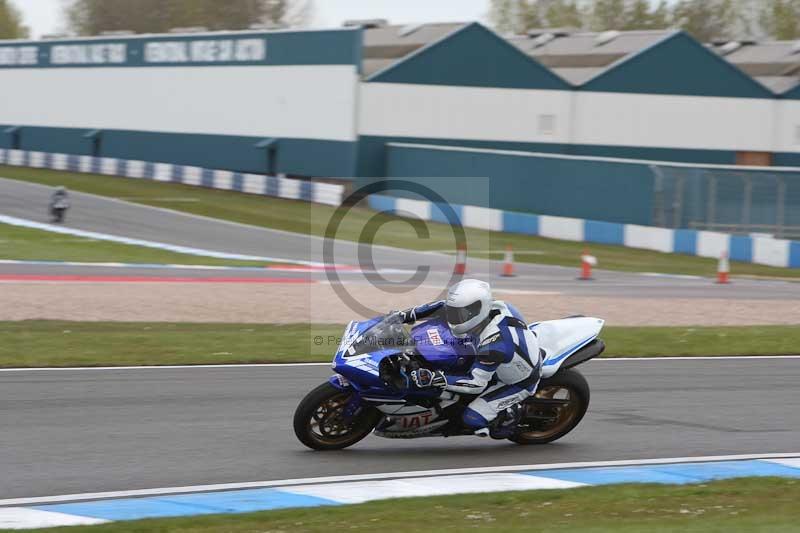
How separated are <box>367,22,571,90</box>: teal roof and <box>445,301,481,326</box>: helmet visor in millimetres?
35053

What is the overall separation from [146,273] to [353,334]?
1582 centimetres

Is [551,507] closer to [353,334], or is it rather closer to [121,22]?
[353,334]

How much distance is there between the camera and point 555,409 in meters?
9.45

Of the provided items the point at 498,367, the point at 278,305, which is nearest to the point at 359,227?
the point at 278,305

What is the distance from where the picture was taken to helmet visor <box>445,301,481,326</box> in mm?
8633

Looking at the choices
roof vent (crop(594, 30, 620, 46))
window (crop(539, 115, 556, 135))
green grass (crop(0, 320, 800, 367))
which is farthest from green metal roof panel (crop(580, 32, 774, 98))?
green grass (crop(0, 320, 800, 367))

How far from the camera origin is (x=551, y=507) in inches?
292

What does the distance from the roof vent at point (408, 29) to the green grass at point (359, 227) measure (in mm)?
10266

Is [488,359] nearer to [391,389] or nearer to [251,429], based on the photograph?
[391,389]

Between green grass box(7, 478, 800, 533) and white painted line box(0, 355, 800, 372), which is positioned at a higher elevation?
white painted line box(0, 355, 800, 372)

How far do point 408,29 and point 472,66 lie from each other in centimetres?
475

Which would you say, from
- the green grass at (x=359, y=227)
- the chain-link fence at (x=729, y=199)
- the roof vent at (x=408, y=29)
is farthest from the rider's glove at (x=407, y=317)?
the roof vent at (x=408, y=29)

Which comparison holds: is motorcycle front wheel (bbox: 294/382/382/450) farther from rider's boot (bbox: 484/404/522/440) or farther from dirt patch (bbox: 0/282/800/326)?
dirt patch (bbox: 0/282/800/326)

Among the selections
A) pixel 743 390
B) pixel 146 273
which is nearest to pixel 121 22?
pixel 146 273
